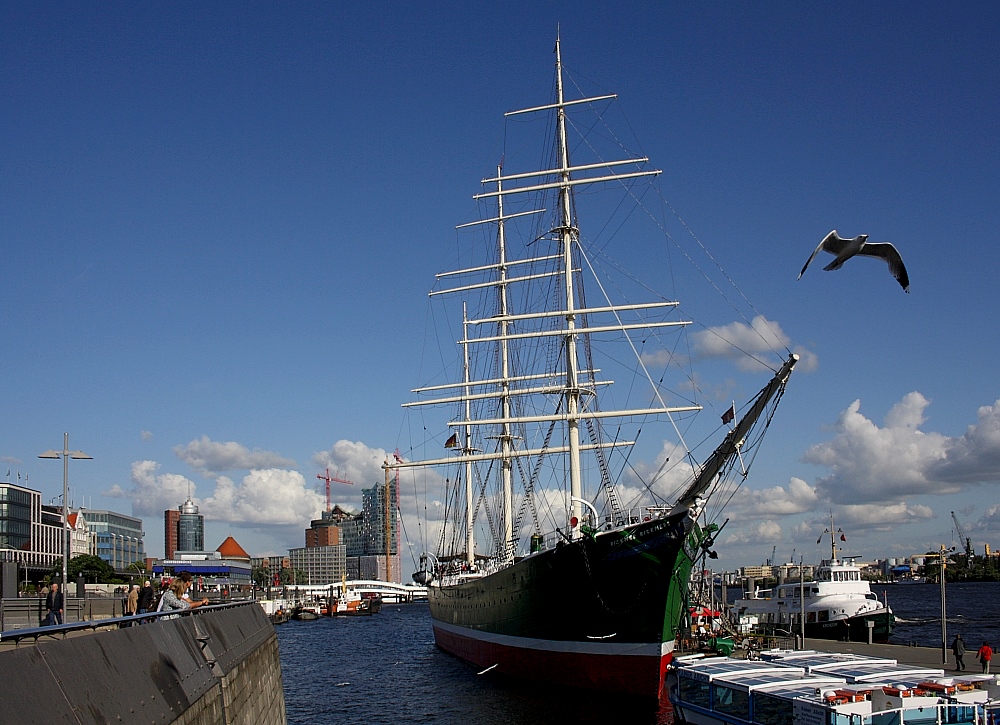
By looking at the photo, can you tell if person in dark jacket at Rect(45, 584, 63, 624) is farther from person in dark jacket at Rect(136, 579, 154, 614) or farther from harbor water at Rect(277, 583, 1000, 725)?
harbor water at Rect(277, 583, 1000, 725)

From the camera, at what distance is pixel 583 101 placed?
45.2 meters

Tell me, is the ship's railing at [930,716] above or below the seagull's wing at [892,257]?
below

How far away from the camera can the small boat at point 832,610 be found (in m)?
58.6

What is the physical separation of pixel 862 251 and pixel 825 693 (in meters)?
9.58

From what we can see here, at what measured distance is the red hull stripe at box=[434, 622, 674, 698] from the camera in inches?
1309

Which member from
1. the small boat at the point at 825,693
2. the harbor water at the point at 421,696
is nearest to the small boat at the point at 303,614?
the harbor water at the point at 421,696

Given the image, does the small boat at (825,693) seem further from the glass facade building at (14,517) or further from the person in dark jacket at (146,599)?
the glass facade building at (14,517)

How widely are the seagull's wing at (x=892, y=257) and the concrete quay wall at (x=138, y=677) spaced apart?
13.9 metres

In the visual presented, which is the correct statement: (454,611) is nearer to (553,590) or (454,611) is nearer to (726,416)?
(553,590)

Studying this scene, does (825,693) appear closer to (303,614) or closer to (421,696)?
(421,696)

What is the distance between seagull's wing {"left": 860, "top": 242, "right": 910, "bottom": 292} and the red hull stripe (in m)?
19.0

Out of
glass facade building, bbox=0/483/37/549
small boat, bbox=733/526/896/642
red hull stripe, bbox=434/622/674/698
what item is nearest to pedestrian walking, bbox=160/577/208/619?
red hull stripe, bbox=434/622/674/698

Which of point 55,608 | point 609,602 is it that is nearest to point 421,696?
point 609,602

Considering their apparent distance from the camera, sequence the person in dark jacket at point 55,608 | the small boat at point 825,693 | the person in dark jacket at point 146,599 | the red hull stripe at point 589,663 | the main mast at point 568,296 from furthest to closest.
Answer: the main mast at point 568,296
the red hull stripe at point 589,663
the person in dark jacket at point 146,599
the small boat at point 825,693
the person in dark jacket at point 55,608
